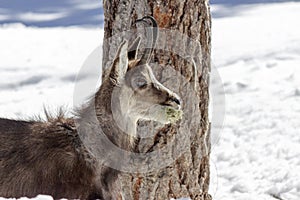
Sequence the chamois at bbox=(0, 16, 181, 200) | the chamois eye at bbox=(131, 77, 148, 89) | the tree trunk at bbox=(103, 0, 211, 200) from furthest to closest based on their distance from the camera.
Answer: the tree trunk at bbox=(103, 0, 211, 200), the chamois at bbox=(0, 16, 181, 200), the chamois eye at bbox=(131, 77, 148, 89)

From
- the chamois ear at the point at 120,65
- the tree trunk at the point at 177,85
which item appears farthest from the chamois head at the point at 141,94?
the tree trunk at the point at 177,85

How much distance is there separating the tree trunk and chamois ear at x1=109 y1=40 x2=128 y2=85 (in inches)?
23.6

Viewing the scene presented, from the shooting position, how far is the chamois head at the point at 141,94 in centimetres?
555

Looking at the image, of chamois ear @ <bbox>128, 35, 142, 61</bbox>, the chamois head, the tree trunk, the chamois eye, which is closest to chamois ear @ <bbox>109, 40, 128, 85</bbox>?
the chamois head

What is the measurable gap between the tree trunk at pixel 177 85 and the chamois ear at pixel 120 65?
0.60 meters

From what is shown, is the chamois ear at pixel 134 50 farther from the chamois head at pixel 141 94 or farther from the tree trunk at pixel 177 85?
the tree trunk at pixel 177 85

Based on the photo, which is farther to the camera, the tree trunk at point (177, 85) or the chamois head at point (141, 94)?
the tree trunk at point (177, 85)

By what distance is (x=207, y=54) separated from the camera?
20.8 feet

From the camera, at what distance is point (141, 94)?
5602 millimetres

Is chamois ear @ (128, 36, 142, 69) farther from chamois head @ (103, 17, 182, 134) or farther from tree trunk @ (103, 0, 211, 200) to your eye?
tree trunk @ (103, 0, 211, 200)

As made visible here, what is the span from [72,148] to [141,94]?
856 millimetres

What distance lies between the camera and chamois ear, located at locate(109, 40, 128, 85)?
5234 millimetres

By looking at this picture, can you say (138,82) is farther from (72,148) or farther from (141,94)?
(72,148)

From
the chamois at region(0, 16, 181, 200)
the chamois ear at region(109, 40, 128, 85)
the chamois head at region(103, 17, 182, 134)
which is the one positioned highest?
the chamois ear at region(109, 40, 128, 85)
